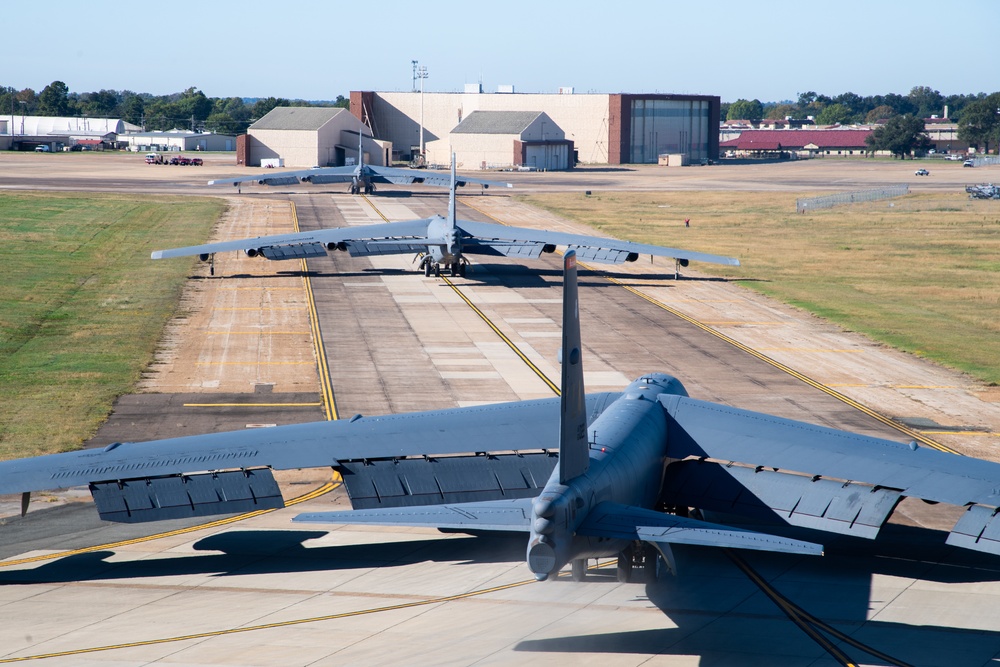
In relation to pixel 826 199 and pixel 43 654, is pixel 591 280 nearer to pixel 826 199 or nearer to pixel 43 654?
pixel 43 654

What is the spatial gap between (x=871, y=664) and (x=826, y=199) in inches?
4494

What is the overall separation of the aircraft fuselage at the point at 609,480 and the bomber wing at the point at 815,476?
77 cm

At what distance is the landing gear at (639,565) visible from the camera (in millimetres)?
20500

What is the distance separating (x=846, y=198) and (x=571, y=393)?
120108mm

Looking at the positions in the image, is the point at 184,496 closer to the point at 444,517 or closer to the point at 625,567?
the point at 444,517

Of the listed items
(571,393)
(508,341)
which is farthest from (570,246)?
(571,393)

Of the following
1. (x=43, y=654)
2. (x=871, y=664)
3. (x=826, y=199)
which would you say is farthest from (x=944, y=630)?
(x=826, y=199)

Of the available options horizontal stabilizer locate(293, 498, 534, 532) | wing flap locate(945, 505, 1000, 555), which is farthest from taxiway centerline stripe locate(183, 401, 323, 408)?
wing flap locate(945, 505, 1000, 555)

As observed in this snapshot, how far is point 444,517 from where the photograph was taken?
16.5 meters

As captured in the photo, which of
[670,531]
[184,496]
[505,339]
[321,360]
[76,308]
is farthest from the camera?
[76,308]

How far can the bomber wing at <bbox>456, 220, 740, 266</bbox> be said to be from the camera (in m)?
63.2

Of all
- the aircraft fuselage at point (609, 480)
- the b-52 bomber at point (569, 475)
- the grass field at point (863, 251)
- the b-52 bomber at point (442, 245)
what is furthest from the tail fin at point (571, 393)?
the b-52 bomber at point (442, 245)

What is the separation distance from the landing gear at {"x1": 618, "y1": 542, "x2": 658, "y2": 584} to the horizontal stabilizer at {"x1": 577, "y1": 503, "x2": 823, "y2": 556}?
2.41 meters

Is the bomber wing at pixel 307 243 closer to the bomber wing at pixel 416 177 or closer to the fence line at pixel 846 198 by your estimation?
the bomber wing at pixel 416 177
